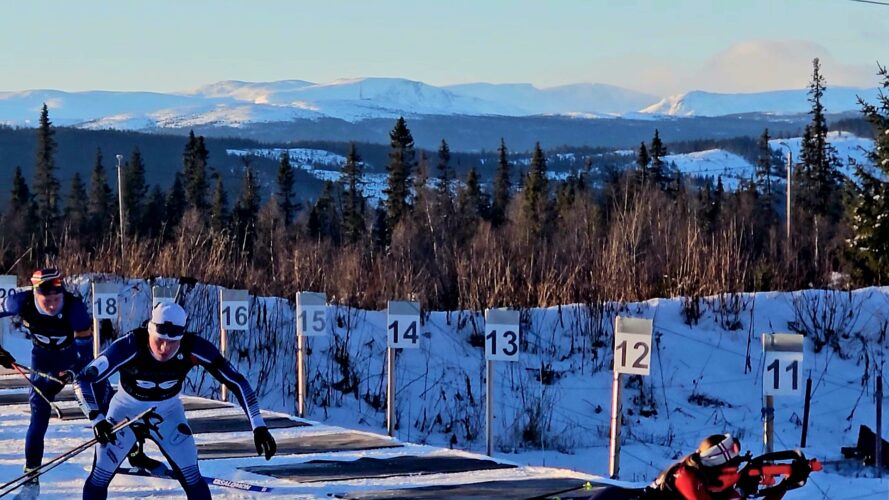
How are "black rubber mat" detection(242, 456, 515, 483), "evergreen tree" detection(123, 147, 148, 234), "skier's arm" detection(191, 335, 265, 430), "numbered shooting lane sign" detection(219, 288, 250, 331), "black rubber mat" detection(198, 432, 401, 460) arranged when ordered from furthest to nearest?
"evergreen tree" detection(123, 147, 148, 234) < "numbered shooting lane sign" detection(219, 288, 250, 331) < "black rubber mat" detection(198, 432, 401, 460) < "black rubber mat" detection(242, 456, 515, 483) < "skier's arm" detection(191, 335, 265, 430)

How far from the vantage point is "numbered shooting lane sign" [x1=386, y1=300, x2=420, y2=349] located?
14.1 metres

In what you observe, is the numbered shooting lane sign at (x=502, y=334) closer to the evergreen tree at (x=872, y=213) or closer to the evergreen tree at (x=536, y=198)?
the evergreen tree at (x=872, y=213)

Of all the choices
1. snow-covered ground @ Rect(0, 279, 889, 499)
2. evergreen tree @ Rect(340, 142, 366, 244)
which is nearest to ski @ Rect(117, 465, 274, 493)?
snow-covered ground @ Rect(0, 279, 889, 499)

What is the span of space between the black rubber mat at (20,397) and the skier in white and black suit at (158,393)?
765cm

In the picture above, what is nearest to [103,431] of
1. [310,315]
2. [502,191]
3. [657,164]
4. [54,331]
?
[54,331]

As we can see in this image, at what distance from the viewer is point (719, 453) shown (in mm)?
6441

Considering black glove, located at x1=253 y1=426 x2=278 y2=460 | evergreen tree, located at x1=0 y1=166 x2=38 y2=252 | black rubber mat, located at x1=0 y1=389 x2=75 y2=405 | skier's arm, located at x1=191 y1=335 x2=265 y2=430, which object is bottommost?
evergreen tree, located at x1=0 y1=166 x2=38 y2=252

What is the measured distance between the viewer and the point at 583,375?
71.5 ft

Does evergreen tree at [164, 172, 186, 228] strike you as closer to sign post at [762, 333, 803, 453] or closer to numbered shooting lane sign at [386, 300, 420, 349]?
numbered shooting lane sign at [386, 300, 420, 349]

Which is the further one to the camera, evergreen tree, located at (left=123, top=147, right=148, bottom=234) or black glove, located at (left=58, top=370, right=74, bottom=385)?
evergreen tree, located at (left=123, top=147, right=148, bottom=234)

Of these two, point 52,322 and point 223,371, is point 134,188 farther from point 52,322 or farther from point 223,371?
point 223,371

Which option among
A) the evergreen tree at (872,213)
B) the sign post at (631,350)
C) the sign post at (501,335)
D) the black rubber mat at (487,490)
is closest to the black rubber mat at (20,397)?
the sign post at (501,335)

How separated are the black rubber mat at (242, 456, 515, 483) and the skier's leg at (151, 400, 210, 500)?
8.33ft

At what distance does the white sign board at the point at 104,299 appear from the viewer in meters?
16.8
